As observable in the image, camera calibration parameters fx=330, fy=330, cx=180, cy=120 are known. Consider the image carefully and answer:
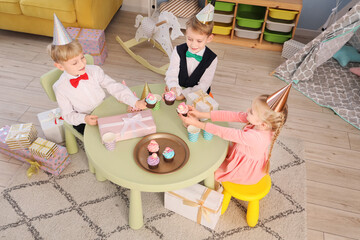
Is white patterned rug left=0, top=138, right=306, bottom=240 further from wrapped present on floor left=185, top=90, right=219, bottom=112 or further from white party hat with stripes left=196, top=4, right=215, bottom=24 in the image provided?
white party hat with stripes left=196, top=4, right=215, bottom=24

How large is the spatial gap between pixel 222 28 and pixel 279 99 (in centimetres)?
248

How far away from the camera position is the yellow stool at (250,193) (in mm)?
2068

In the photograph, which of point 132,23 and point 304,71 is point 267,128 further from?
point 132,23

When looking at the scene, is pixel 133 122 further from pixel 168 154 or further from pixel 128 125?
pixel 168 154

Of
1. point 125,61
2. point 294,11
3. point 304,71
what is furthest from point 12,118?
point 294,11

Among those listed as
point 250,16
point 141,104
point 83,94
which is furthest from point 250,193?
point 250,16

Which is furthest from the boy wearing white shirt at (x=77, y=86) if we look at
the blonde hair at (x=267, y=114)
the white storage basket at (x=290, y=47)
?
the white storage basket at (x=290, y=47)

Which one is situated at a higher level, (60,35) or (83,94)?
(60,35)

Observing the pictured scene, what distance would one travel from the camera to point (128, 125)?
201cm

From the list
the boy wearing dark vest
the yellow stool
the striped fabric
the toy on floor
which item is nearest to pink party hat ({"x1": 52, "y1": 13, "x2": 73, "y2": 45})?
the boy wearing dark vest

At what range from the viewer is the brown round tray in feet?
6.14

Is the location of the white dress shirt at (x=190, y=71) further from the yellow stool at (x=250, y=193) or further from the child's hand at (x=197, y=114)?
the yellow stool at (x=250, y=193)

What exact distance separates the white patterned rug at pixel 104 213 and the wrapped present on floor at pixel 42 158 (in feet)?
0.19

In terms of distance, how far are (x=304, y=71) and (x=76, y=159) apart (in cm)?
242
